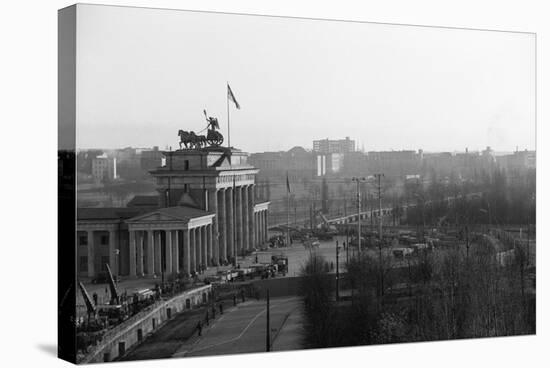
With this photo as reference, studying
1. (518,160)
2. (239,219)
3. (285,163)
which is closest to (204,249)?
(239,219)

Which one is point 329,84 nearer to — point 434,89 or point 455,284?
point 434,89

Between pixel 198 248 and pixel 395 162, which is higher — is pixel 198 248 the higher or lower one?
the lower one

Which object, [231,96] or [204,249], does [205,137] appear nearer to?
[231,96]

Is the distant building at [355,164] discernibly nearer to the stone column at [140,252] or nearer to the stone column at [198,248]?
the stone column at [198,248]

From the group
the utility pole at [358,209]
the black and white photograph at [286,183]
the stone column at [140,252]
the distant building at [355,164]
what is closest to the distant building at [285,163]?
the black and white photograph at [286,183]

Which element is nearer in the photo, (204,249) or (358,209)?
(204,249)
